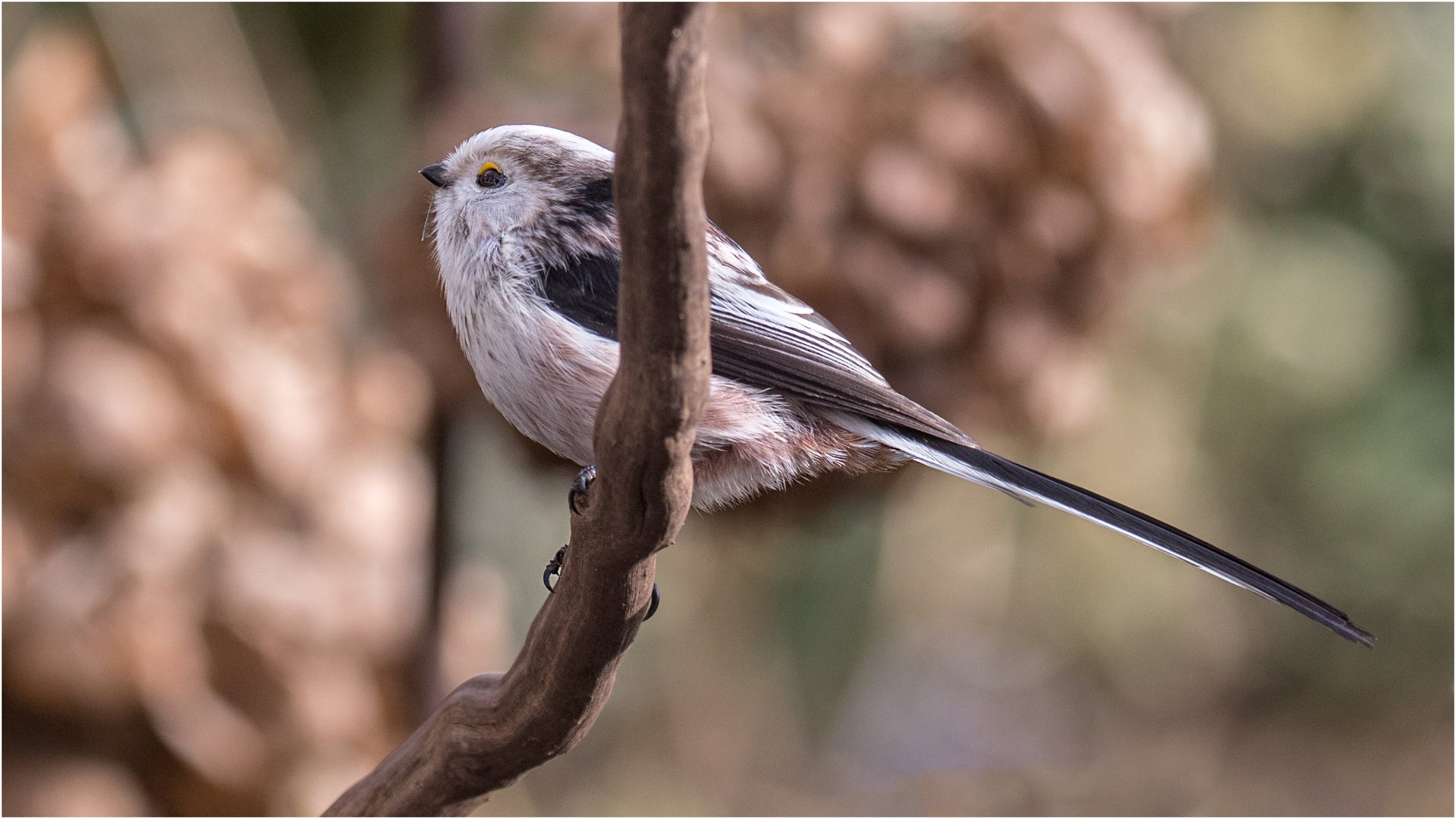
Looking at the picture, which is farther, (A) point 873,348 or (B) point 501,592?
(B) point 501,592

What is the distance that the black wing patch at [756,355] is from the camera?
0.62 m

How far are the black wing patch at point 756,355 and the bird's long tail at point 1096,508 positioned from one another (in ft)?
0.04

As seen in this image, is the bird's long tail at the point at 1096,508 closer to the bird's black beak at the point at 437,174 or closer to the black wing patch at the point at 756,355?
the black wing patch at the point at 756,355

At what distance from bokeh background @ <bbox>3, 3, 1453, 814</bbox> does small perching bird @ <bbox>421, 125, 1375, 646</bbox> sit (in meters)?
0.35

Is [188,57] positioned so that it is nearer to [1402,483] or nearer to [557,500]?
[557,500]

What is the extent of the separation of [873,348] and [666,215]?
2.39 ft

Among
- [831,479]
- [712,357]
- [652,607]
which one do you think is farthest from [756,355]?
[831,479]

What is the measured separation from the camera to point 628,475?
47 cm

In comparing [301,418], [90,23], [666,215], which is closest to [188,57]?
[90,23]

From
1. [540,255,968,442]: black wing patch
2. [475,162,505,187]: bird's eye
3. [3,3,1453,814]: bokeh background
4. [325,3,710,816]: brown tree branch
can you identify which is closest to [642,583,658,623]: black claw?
[325,3,710,816]: brown tree branch

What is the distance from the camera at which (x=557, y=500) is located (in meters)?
1.42

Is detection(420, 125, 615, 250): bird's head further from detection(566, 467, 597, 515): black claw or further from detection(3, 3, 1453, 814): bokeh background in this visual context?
detection(3, 3, 1453, 814): bokeh background

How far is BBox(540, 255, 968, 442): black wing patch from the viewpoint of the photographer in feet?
2.02

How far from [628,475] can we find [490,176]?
29 centimetres
